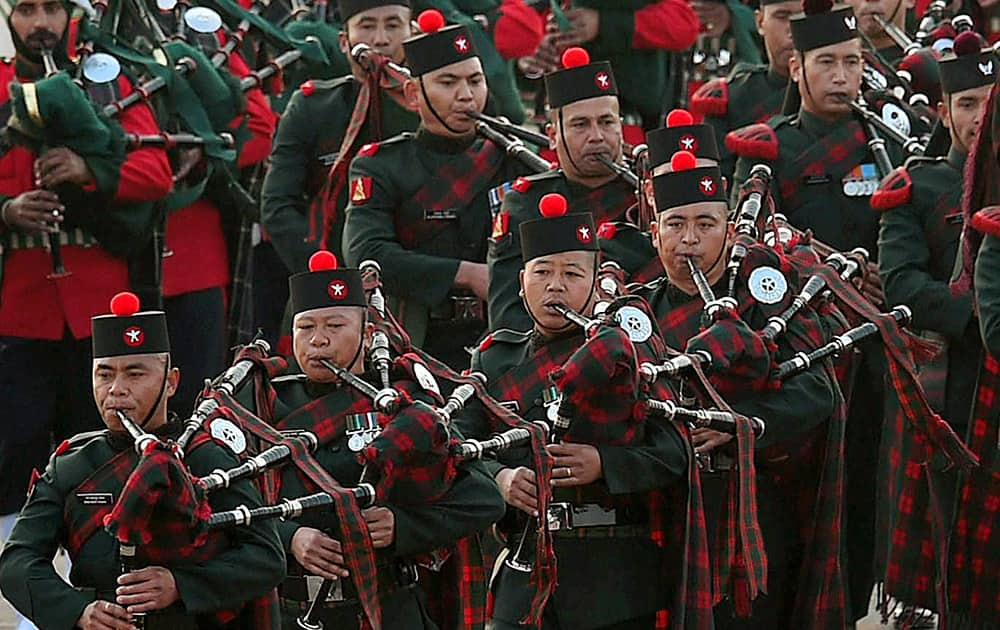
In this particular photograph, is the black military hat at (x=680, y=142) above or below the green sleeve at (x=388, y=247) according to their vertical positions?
above

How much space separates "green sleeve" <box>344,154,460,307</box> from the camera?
8242 mm

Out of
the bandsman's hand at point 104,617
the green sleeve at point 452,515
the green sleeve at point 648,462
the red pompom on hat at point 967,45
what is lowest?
the bandsman's hand at point 104,617

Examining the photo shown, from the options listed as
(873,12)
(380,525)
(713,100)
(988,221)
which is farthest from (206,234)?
(988,221)

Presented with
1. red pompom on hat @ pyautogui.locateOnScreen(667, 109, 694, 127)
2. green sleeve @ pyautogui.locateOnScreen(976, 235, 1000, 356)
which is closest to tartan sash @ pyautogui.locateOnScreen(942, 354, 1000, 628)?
green sleeve @ pyautogui.locateOnScreen(976, 235, 1000, 356)

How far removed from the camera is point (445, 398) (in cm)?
696

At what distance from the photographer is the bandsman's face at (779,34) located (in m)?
9.27

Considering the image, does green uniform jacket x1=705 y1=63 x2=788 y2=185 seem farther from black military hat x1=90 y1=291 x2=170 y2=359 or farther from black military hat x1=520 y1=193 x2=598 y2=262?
black military hat x1=90 y1=291 x2=170 y2=359

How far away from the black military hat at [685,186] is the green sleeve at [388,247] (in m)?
1.12

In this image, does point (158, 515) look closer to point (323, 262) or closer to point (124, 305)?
point (124, 305)

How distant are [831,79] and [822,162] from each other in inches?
11.8

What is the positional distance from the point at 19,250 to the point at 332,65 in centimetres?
197

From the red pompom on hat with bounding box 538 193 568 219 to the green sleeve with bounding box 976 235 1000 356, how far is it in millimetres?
1081

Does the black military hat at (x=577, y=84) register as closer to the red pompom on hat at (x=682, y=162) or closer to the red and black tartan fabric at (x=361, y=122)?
the red pompom on hat at (x=682, y=162)

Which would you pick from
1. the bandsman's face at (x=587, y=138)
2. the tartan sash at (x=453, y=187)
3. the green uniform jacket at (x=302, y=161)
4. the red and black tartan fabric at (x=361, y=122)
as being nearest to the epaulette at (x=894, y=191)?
the bandsman's face at (x=587, y=138)
